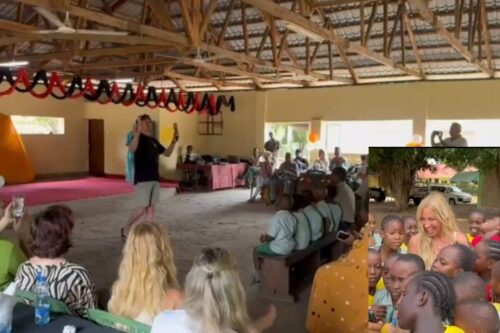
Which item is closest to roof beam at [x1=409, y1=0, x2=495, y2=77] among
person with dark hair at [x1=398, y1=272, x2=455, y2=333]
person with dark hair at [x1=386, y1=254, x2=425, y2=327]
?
person with dark hair at [x1=386, y1=254, x2=425, y2=327]

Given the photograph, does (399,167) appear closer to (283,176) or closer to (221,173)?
(283,176)

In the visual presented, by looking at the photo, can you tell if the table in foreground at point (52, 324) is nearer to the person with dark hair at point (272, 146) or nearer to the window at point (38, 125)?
the person with dark hair at point (272, 146)

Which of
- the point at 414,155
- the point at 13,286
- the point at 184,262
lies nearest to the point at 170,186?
the point at 184,262

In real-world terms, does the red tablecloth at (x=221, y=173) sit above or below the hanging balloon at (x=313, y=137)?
below

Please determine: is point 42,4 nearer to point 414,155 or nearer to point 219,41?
point 219,41

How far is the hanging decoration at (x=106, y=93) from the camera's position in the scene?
791 cm

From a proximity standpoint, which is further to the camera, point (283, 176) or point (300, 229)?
point (283, 176)

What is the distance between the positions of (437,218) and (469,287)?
0.67 feet

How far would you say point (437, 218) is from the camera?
1.20 m

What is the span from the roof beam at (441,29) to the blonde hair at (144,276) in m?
5.34

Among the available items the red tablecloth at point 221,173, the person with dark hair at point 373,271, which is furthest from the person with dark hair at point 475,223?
the red tablecloth at point 221,173

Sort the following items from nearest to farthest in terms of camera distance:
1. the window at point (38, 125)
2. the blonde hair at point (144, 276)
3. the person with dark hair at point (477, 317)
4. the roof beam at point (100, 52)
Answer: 1. the person with dark hair at point (477, 317)
2. the blonde hair at point (144, 276)
3. the roof beam at point (100, 52)
4. the window at point (38, 125)

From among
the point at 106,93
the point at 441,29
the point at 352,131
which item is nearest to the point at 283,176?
the point at 352,131

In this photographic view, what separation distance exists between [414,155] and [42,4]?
14.9ft
